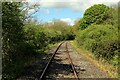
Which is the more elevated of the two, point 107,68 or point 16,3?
point 16,3

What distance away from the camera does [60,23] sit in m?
137

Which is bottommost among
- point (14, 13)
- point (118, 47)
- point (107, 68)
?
point (107, 68)

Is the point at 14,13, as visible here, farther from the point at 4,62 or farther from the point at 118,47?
the point at 118,47

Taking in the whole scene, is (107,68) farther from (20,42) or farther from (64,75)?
(20,42)

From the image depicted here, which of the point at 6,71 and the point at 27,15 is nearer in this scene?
the point at 6,71

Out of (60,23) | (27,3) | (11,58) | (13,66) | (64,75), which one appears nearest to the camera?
(64,75)

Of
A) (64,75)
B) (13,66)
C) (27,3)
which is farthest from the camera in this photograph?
(27,3)

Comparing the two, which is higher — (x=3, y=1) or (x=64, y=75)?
(x=3, y=1)

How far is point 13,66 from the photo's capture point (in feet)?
58.4

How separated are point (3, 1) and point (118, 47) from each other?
7947 mm

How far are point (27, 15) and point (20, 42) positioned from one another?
470cm

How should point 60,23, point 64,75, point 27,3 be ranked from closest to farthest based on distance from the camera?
point 64,75 < point 27,3 < point 60,23

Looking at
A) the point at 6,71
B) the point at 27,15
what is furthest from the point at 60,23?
the point at 6,71

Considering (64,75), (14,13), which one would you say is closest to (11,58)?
(14,13)
